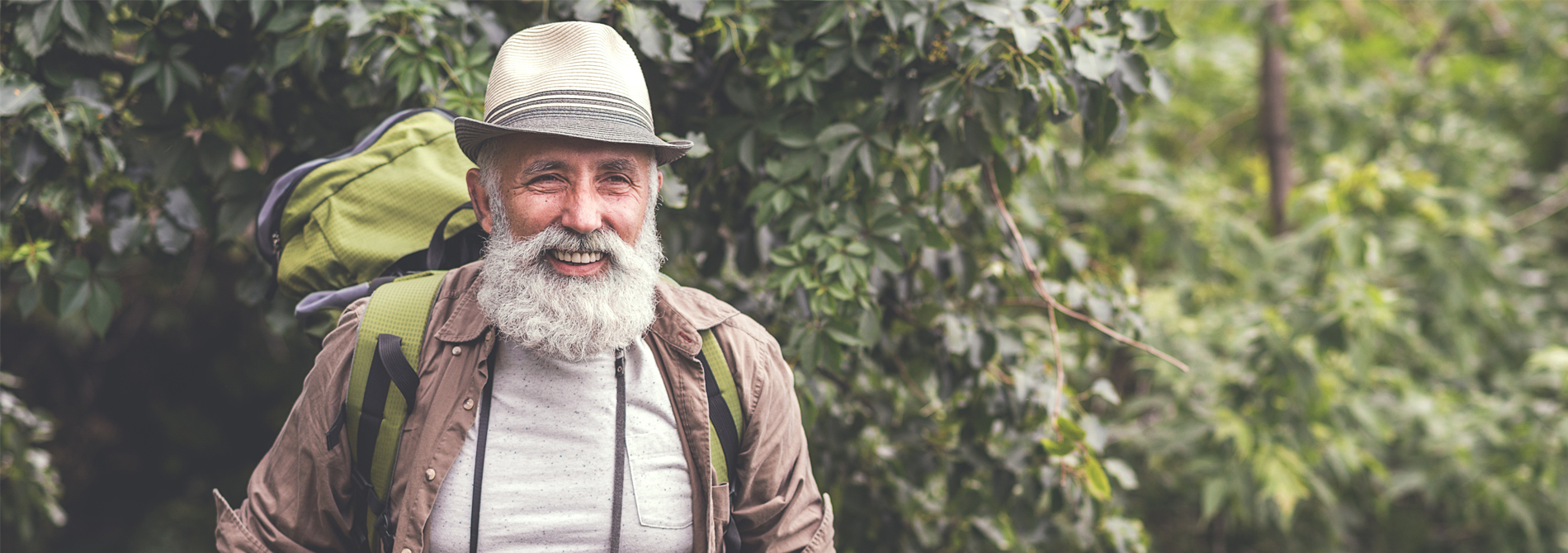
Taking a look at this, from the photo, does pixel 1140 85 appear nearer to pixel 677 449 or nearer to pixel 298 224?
pixel 677 449

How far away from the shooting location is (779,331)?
97.3 inches

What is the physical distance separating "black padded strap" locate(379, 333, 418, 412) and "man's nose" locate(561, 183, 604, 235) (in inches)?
13.1

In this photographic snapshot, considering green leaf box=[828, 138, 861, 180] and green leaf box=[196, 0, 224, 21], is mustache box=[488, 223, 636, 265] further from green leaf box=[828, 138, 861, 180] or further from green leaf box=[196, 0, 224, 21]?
green leaf box=[196, 0, 224, 21]

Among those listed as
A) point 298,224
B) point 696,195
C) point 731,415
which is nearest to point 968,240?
point 696,195

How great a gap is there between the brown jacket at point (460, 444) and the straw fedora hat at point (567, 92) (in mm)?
306

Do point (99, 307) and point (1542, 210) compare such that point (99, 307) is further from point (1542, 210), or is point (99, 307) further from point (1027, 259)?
point (1542, 210)

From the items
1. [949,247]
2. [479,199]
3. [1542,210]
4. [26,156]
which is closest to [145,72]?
[26,156]

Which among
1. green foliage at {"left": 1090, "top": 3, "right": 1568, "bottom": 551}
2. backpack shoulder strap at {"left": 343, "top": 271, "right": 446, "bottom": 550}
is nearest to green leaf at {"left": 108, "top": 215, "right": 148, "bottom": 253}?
backpack shoulder strap at {"left": 343, "top": 271, "right": 446, "bottom": 550}

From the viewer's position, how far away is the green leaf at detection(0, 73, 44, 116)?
1.95m

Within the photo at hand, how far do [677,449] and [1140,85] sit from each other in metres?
1.33

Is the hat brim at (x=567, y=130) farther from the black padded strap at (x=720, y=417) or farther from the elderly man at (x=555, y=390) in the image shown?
the black padded strap at (x=720, y=417)

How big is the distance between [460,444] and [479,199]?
1.39 ft

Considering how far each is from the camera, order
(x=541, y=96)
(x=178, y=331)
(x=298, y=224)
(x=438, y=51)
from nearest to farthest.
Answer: (x=541, y=96)
(x=298, y=224)
(x=438, y=51)
(x=178, y=331)

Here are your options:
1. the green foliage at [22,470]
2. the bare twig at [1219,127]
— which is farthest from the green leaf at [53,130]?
the bare twig at [1219,127]
